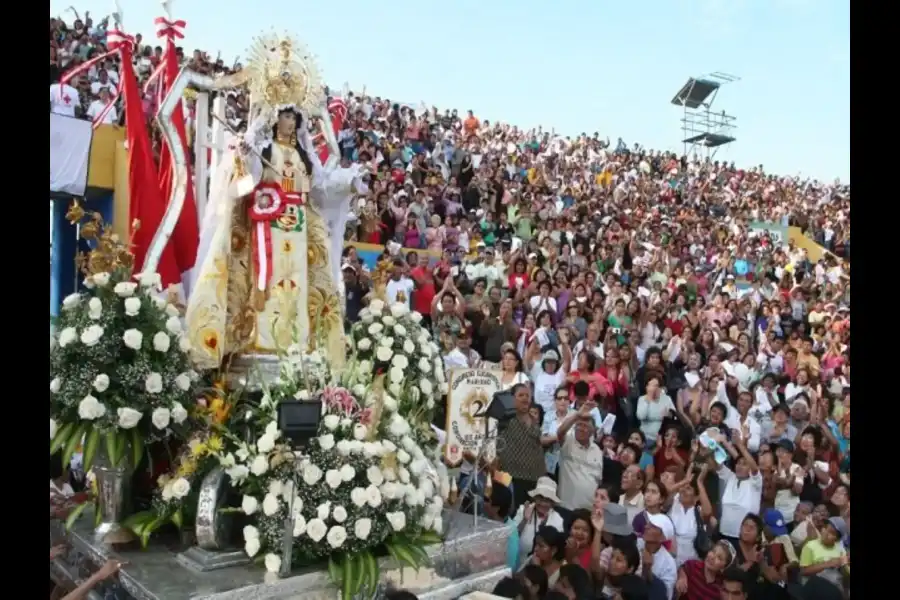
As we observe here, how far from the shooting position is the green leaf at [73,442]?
4.79 metres

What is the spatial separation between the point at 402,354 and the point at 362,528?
6.66ft

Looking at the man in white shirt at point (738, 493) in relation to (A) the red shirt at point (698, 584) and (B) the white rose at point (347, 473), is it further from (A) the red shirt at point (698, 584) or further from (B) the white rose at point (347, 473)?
(B) the white rose at point (347, 473)

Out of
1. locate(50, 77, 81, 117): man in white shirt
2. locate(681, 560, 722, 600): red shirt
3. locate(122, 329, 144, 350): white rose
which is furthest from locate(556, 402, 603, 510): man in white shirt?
locate(50, 77, 81, 117): man in white shirt

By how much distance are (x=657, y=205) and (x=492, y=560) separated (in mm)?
18050

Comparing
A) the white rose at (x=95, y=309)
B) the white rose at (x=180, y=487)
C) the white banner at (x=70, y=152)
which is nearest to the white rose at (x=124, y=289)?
the white rose at (x=95, y=309)

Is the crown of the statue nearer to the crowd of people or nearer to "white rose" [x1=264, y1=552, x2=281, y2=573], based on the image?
the crowd of people

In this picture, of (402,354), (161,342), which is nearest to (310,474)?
(161,342)

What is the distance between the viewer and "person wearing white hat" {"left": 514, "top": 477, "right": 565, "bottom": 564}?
622cm

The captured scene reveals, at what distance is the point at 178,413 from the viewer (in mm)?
4910

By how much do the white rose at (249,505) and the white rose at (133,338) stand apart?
108 cm

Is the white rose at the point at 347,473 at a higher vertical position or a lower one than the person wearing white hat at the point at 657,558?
higher
